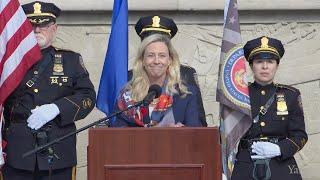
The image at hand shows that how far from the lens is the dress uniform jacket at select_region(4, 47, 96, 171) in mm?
4914

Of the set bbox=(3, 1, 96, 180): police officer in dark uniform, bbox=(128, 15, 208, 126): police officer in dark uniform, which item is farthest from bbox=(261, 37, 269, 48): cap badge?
bbox=(3, 1, 96, 180): police officer in dark uniform

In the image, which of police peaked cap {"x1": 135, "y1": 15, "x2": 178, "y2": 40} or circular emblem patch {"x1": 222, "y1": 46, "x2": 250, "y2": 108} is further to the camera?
circular emblem patch {"x1": 222, "y1": 46, "x2": 250, "y2": 108}

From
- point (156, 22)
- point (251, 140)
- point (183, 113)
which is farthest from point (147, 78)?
point (251, 140)

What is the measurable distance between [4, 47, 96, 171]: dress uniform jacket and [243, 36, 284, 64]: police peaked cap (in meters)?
1.01

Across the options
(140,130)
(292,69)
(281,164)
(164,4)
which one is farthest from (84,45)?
(140,130)

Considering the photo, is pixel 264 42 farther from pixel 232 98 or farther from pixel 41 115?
pixel 41 115

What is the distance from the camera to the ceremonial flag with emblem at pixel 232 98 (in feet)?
16.9

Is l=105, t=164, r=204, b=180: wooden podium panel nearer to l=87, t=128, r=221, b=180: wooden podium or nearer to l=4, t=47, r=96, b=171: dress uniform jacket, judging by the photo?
l=87, t=128, r=221, b=180: wooden podium

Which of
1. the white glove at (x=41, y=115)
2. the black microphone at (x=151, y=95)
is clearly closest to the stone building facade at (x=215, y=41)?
the white glove at (x=41, y=115)

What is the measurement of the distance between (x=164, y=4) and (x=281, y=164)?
204 cm

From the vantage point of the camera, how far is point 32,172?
491 cm

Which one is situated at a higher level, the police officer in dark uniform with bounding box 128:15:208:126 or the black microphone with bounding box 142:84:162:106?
the police officer in dark uniform with bounding box 128:15:208:126

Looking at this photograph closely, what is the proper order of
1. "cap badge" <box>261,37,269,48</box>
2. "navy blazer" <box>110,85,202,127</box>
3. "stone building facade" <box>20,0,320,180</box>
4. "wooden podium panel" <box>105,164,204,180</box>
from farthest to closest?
"stone building facade" <box>20,0,320,180</box>, "cap badge" <box>261,37,269,48</box>, "navy blazer" <box>110,85,202,127</box>, "wooden podium panel" <box>105,164,204,180</box>

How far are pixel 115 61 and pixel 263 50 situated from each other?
95cm
